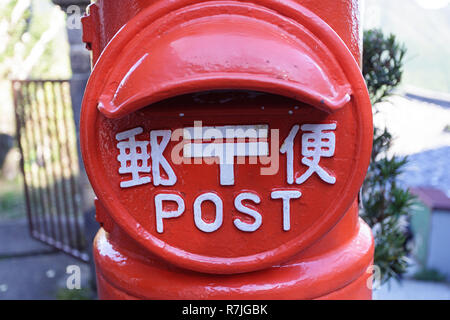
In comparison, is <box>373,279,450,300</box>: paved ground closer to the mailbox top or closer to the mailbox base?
the mailbox base

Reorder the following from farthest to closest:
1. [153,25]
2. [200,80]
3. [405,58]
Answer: [405,58] < [153,25] < [200,80]

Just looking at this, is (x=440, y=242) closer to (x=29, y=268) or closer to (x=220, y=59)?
(x=220, y=59)

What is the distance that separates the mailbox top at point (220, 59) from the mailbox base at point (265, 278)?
0.51m

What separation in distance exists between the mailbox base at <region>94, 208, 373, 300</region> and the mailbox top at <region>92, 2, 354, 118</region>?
1.66 ft

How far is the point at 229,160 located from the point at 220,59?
0.95 feet

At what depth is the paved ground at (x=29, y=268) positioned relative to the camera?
3070 millimetres

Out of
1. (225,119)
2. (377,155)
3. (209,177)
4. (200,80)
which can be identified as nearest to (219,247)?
(209,177)

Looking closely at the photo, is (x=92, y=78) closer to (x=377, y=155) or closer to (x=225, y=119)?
(x=225, y=119)

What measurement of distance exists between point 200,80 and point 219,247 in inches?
19.2

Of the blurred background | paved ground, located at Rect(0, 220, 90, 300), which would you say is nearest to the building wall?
the blurred background

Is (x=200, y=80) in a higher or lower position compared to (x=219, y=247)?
higher

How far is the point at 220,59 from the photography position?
34.4 inches

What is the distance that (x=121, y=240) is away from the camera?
1259 mm

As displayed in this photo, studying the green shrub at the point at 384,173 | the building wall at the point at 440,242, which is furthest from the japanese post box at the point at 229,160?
the building wall at the point at 440,242
